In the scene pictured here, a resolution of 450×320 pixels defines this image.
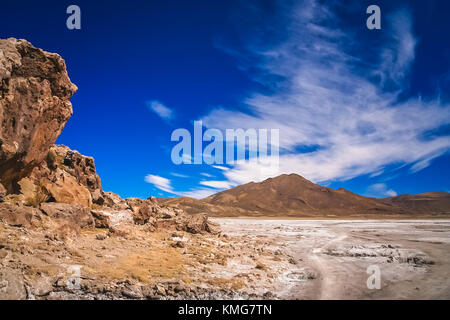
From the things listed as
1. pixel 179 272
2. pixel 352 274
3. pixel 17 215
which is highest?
pixel 17 215

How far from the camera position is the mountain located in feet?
450

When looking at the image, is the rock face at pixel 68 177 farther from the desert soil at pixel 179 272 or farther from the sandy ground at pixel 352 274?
the sandy ground at pixel 352 274

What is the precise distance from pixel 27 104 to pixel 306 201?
6331 inches

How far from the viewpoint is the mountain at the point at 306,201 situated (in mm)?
137125

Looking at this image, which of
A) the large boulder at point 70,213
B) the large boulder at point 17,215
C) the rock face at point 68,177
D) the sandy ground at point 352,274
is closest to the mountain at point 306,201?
the rock face at point 68,177

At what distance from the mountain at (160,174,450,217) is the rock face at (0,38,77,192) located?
366ft

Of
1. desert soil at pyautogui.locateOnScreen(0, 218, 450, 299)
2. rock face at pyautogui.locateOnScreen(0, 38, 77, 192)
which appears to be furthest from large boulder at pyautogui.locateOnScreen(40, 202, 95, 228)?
rock face at pyautogui.locateOnScreen(0, 38, 77, 192)

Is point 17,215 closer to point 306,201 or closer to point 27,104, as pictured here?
point 27,104

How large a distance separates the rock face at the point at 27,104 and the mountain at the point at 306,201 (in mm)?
111430

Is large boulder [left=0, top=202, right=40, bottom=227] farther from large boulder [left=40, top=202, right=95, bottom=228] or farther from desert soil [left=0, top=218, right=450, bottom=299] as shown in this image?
large boulder [left=40, top=202, right=95, bottom=228]

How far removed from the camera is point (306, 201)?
15738 cm

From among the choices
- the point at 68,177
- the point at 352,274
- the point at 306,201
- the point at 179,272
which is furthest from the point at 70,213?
the point at 306,201

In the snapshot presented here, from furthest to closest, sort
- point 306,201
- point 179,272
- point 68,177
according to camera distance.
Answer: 1. point 306,201
2. point 68,177
3. point 179,272

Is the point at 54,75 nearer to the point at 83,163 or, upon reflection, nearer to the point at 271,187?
the point at 83,163
